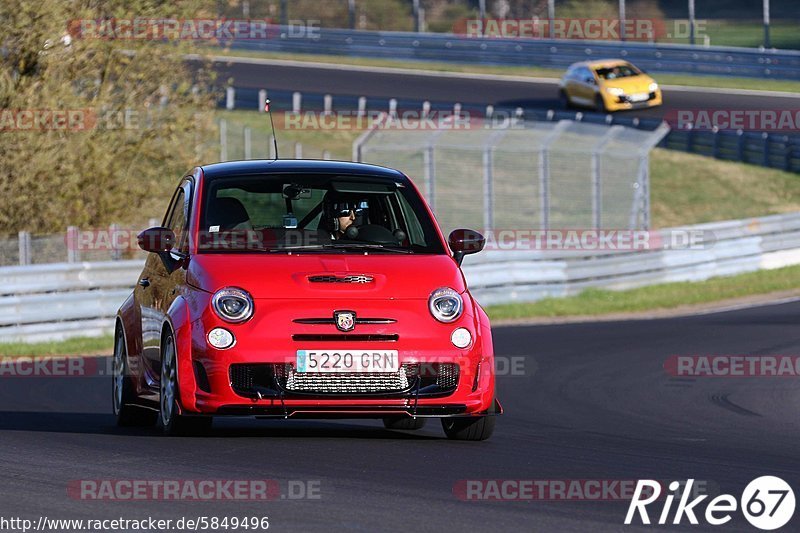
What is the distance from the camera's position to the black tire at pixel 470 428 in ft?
30.2

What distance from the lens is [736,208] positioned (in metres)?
37.2

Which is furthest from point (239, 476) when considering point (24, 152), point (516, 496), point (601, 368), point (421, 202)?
point (24, 152)

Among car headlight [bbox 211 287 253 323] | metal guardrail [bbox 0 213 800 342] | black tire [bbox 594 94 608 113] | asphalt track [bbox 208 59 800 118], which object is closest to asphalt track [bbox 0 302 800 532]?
car headlight [bbox 211 287 253 323]

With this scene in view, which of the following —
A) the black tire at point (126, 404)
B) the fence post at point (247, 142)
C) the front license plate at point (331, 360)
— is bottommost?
the fence post at point (247, 142)

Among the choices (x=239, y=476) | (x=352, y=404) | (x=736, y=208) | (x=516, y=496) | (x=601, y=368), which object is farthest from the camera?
(x=736, y=208)

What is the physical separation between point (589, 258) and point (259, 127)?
58.7 feet

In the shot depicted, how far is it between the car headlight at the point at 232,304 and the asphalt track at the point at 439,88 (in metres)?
32.5

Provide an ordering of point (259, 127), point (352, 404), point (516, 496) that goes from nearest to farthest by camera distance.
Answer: point (516, 496)
point (352, 404)
point (259, 127)

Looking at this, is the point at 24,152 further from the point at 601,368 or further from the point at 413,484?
the point at 413,484

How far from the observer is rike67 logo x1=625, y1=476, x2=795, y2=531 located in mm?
6453

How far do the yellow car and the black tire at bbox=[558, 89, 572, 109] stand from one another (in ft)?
0.09

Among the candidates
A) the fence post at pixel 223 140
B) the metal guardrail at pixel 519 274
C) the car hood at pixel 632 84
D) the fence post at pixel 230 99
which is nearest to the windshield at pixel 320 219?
the metal guardrail at pixel 519 274

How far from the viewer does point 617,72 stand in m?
42.4

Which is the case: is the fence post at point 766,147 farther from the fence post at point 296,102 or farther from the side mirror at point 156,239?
the side mirror at point 156,239
